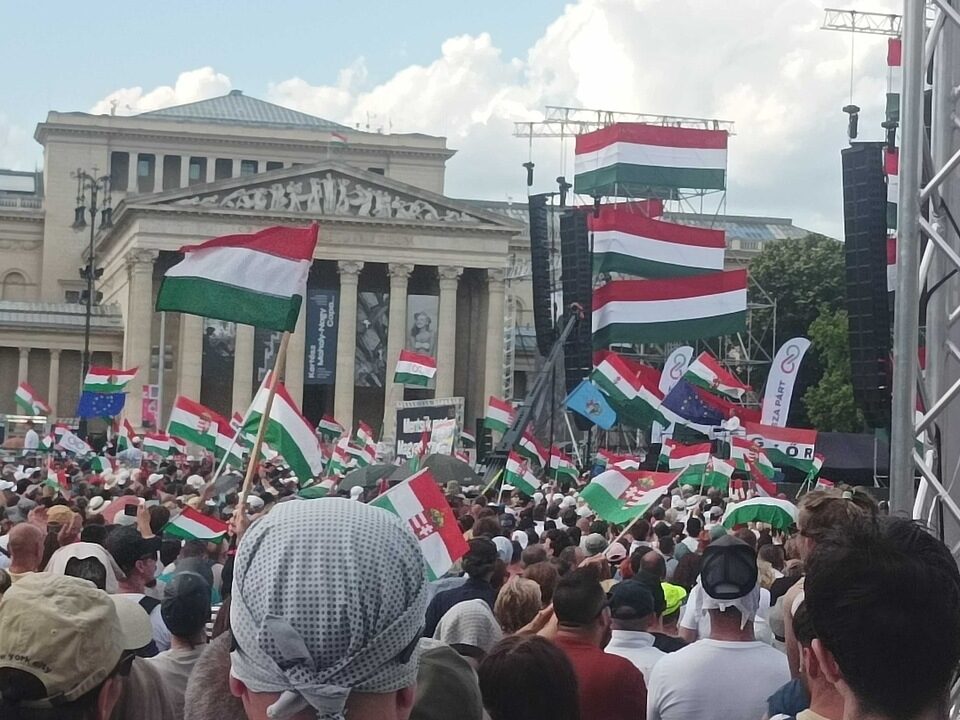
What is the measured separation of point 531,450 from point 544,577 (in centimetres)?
2338

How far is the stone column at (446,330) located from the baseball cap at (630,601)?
230ft

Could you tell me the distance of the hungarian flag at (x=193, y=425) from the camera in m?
30.8

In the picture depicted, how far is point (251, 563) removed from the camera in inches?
111

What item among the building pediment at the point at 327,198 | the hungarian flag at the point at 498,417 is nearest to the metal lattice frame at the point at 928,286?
the hungarian flag at the point at 498,417

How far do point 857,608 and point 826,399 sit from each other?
218ft

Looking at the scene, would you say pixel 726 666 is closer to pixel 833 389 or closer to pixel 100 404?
pixel 100 404

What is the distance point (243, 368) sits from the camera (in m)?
77.3

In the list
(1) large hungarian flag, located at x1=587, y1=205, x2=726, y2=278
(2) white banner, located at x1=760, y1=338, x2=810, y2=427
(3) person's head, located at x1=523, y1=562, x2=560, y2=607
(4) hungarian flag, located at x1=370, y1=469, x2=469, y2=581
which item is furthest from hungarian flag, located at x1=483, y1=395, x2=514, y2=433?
(3) person's head, located at x1=523, y1=562, x2=560, y2=607

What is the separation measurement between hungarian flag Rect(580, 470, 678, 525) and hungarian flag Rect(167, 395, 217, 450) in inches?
620

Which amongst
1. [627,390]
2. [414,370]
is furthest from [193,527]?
[414,370]

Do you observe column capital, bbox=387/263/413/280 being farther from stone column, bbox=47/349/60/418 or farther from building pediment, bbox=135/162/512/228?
stone column, bbox=47/349/60/418

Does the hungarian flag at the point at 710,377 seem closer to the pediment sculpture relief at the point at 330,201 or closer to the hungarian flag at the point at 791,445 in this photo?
the hungarian flag at the point at 791,445

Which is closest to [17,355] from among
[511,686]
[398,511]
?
[398,511]

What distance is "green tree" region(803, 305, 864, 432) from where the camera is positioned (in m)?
67.4
